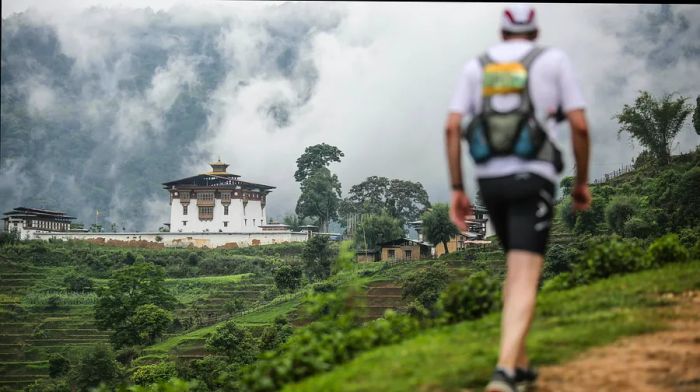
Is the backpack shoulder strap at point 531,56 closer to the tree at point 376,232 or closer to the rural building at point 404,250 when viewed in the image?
the rural building at point 404,250

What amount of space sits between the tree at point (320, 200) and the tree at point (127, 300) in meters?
28.1

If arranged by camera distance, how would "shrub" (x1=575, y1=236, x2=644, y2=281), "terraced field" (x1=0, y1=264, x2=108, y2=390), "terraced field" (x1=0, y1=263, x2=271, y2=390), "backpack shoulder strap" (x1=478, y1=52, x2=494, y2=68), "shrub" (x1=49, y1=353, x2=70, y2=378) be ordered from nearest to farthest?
"backpack shoulder strap" (x1=478, y1=52, x2=494, y2=68) < "shrub" (x1=575, y1=236, x2=644, y2=281) < "shrub" (x1=49, y1=353, x2=70, y2=378) < "terraced field" (x1=0, y1=264, x2=108, y2=390) < "terraced field" (x1=0, y1=263, x2=271, y2=390)

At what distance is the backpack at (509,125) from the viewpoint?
309 centimetres

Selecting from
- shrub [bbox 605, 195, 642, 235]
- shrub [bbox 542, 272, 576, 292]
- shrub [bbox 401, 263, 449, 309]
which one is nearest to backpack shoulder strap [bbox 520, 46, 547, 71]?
shrub [bbox 542, 272, 576, 292]

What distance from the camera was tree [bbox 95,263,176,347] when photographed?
44969 millimetres

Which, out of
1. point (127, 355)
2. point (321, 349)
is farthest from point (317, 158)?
point (321, 349)

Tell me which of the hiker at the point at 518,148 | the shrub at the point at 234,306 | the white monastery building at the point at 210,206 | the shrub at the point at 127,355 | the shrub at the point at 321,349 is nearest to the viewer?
the hiker at the point at 518,148

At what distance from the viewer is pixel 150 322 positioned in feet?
144

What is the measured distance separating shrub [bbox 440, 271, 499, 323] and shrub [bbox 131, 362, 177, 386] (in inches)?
1126

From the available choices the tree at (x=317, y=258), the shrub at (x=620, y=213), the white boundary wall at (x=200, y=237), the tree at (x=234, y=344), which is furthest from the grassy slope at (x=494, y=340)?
the white boundary wall at (x=200, y=237)

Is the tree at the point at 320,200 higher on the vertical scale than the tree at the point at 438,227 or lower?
higher

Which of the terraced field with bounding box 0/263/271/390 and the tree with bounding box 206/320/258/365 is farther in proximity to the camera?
the terraced field with bounding box 0/263/271/390

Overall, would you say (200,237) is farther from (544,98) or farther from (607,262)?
(544,98)

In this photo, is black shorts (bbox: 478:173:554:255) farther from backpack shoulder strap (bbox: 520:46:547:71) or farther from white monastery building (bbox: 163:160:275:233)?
white monastery building (bbox: 163:160:275:233)
